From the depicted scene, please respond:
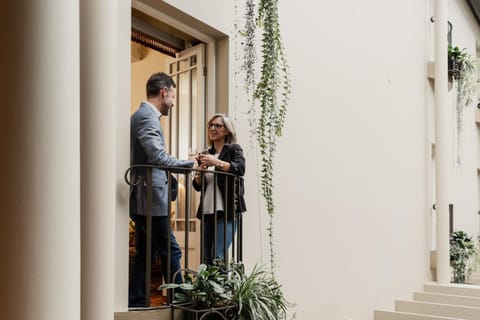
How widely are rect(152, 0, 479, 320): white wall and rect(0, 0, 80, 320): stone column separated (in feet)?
7.18

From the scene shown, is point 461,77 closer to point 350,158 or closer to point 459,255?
point 459,255

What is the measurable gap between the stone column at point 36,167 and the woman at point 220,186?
5.79 feet

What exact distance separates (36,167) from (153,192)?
63.0 inches

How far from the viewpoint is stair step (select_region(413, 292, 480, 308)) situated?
24.7 ft

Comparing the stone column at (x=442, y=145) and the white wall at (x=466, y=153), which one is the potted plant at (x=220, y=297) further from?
A: the white wall at (x=466, y=153)

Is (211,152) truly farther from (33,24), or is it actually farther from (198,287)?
(33,24)

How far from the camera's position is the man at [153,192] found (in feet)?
11.4

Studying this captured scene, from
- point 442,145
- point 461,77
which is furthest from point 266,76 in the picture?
point 461,77

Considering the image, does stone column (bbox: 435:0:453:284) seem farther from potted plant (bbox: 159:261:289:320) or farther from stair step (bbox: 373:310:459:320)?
potted plant (bbox: 159:261:289:320)

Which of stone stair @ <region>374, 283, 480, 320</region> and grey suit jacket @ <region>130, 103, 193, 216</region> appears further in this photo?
stone stair @ <region>374, 283, 480, 320</region>

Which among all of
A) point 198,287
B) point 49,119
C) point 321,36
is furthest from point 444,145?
point 49,119

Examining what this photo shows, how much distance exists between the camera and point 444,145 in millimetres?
8234

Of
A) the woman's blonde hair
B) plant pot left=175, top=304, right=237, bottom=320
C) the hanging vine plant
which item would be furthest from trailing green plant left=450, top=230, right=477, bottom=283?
plant pot left=175, top=304, right=237, bottom=320

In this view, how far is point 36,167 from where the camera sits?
1.91m
